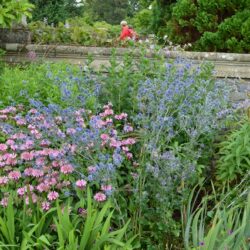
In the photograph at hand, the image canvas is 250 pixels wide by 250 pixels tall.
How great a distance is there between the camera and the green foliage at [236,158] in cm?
340

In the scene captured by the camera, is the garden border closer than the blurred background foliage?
Yes

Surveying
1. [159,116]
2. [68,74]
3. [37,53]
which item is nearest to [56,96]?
[68,74]

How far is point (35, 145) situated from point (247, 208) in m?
1.42

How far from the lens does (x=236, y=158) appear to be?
3.41m

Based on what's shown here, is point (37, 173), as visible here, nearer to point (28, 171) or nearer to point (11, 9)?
point (28, 171)

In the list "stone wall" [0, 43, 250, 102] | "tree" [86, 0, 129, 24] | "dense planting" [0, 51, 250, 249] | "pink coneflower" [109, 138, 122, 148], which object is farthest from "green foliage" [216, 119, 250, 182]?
"tree" [86, 0, 129, 24]

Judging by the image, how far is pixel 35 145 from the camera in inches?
125

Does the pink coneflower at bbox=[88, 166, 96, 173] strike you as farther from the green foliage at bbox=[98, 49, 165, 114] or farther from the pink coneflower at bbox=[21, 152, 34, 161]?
the green foliage at bbox=[98, 49, 165, 114]

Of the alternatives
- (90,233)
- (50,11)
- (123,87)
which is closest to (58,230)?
(90,233)

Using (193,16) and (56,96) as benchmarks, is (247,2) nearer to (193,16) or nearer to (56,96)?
(193,16)

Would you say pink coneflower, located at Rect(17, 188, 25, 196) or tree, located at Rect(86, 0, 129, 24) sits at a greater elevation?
pink coneflower, located at Rect(17, 188, 25, 196)

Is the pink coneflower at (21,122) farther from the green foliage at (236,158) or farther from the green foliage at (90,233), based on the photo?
the green foliage at (236,158)

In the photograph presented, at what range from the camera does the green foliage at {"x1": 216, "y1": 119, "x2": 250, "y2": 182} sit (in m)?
3.40

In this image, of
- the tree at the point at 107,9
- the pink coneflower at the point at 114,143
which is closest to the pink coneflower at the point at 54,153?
the pink coneflower at the point at 114,143
